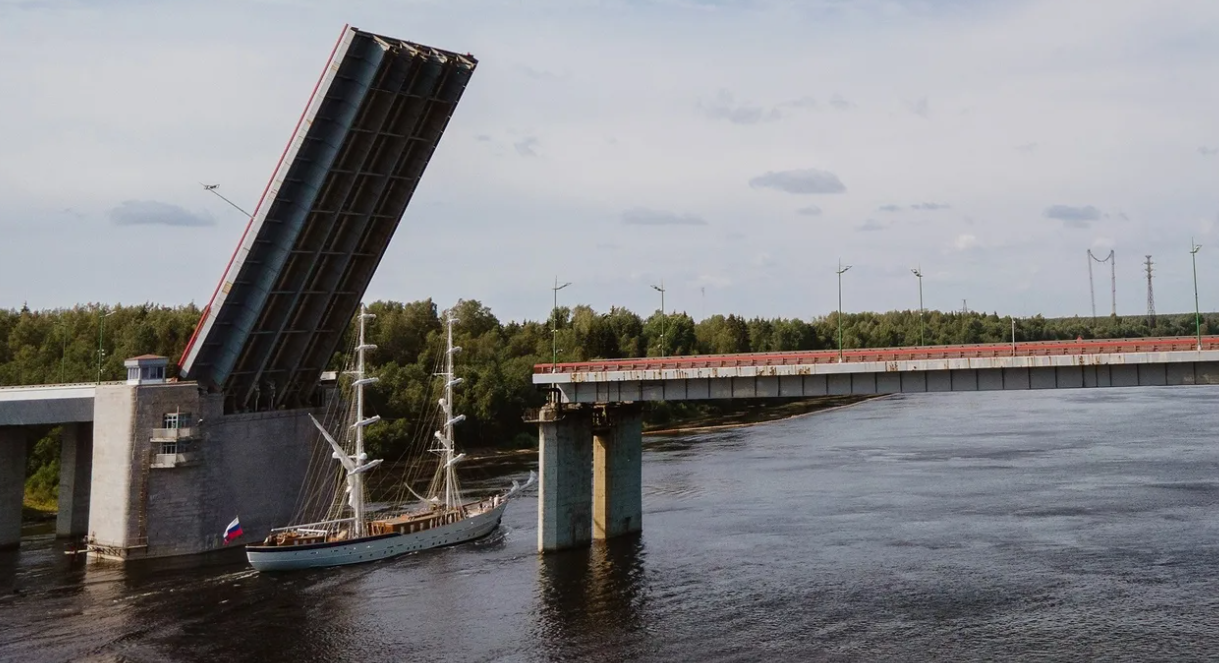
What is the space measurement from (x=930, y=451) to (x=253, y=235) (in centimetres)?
5036

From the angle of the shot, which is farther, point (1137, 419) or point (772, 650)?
point (1137, 419)

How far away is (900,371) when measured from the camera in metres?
43.4

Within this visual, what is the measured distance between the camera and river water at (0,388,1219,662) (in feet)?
106

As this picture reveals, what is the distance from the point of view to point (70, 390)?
4828cm

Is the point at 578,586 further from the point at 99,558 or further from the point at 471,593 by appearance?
the point at 99,558

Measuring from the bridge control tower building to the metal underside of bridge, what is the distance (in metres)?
0.06

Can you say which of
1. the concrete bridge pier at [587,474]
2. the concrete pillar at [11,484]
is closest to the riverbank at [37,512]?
the concrete pillar at [11,484]

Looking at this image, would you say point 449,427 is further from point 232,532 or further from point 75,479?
point 75,479

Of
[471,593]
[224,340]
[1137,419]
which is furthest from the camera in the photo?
[1137,419]

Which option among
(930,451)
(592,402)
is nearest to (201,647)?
(592,402)

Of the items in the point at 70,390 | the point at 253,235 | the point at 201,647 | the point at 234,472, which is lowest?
the point at 201,647

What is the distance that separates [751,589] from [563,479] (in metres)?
10.2

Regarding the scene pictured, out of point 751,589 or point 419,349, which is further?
point 419,349

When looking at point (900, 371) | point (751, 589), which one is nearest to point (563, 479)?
point (751, 589)
